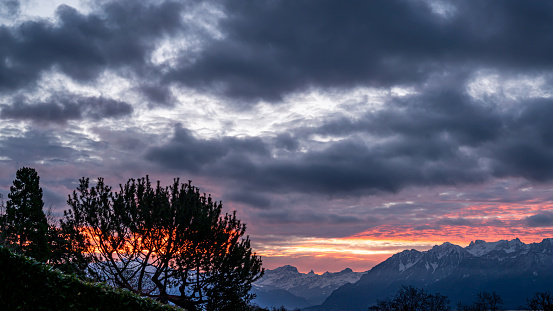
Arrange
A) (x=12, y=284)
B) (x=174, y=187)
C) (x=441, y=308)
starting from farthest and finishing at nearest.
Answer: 1. (x=441, y=308)
2. (x=174, y=187)
3. (x=12, y=284)

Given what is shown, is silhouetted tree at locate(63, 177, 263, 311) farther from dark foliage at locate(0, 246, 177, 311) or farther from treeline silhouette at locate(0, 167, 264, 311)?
dark foliage at locate(0, 246, 177, 311)

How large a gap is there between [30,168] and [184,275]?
92.2 ft

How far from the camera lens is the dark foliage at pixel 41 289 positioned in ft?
41.0

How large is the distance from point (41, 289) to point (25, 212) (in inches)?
1576

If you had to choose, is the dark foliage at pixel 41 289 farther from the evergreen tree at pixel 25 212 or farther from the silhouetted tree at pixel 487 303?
the silhouetted tree at pixel 487 303

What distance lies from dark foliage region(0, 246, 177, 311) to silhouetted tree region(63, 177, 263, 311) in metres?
14.5

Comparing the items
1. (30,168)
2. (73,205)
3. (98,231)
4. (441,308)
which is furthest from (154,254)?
(441,308)

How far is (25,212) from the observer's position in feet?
156

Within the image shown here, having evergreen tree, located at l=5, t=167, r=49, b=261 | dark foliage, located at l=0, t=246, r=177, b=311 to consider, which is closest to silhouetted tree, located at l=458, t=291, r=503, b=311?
evergreen tree, located at l=5, t=167, r=49, b=261

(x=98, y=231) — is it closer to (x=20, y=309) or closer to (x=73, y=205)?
(x=73, y=205)

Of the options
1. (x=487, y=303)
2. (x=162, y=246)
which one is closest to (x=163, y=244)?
(x=162, y=246)

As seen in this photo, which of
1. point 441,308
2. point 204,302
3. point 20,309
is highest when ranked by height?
point 20,309

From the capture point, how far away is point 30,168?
48875 millimetres

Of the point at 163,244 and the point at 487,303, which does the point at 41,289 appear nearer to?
the point at 163,244
